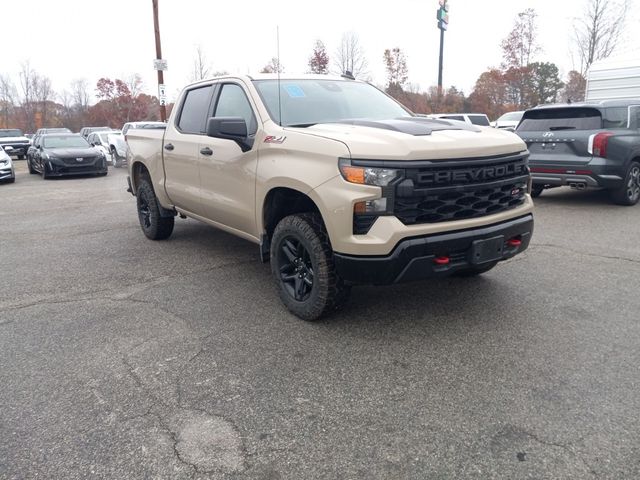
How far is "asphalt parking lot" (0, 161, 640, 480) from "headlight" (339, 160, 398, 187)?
1140 mm

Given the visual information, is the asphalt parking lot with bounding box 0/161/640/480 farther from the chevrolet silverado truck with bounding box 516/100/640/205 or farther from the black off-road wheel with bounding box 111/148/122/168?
the black off-road wheel with bounding box 111/148/122/168

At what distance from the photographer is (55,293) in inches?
190

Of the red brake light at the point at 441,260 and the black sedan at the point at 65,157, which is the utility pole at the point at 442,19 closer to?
the black sedan at the point at 65,157

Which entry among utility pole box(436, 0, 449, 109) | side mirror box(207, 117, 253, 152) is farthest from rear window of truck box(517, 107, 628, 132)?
utility pole box(436, 0, 449, 109)

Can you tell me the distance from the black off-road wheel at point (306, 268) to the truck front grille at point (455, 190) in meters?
0.67

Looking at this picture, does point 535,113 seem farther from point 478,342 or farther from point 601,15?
point 601,15

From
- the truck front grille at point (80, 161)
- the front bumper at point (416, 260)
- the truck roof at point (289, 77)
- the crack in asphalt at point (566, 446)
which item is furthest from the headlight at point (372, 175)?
the truck front grille at point (80, 161)

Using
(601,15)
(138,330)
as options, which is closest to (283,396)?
(138,330)

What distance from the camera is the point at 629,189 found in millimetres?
8469

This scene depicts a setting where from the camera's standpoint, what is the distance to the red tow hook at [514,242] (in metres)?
3.89

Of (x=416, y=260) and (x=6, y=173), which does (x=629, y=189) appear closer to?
(x=416, y=260)

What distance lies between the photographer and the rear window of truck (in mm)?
8320

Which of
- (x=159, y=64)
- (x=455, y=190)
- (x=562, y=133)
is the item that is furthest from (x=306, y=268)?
(x=159, y=64)

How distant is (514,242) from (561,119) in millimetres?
5844
